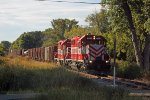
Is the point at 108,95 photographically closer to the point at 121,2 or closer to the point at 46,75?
the point at 46,75

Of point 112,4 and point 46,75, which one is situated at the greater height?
point 112,4

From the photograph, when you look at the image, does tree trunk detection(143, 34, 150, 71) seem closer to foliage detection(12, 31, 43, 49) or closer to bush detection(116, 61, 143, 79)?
bush detection(116, 61, 143, 79)

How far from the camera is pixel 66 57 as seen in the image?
44.7 meters

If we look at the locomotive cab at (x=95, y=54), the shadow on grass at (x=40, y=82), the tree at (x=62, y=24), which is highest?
the tree at (x=62, y=24)

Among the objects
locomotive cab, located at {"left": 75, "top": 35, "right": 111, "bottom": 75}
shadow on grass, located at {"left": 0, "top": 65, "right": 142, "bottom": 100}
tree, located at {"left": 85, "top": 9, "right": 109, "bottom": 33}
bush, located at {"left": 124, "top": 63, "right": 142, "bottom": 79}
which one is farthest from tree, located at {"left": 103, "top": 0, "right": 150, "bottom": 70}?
tree, located at {"left": 85, "top": 9, "right": 109, "bottom": 33}

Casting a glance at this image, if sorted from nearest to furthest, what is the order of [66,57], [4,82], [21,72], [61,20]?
[4,82] < [21,72] < [66,57] < [61,20]

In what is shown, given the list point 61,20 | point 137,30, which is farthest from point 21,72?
point 61,20

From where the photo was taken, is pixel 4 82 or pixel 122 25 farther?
pixel 122 25

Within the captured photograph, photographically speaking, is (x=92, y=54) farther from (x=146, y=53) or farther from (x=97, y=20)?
(x=97, y=20)

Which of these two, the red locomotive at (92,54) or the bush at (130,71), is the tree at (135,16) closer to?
the bush at (130,71)

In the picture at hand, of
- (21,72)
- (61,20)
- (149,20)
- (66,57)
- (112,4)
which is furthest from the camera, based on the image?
(61,20)


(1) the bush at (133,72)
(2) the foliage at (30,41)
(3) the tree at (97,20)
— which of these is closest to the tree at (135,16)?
(1) the bush at (133,72)

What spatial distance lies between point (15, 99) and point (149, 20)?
1655 centimetres

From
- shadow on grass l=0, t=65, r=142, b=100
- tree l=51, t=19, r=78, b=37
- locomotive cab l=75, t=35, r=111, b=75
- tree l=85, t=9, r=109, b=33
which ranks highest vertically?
tree l=51, t=19, r=78, b=37
